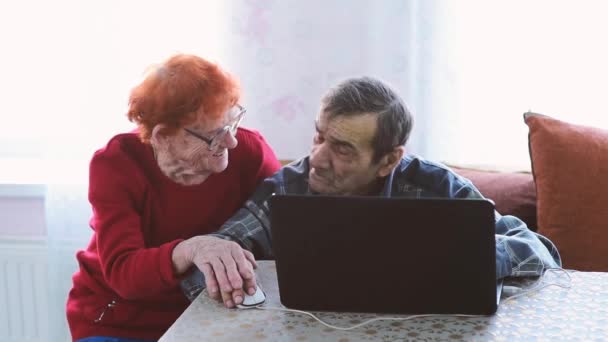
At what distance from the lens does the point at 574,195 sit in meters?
1.91

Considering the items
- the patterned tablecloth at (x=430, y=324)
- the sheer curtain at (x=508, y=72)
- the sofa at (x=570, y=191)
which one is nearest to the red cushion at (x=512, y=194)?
the sofa at (x=570, y=191)

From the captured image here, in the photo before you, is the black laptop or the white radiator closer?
the black laptop

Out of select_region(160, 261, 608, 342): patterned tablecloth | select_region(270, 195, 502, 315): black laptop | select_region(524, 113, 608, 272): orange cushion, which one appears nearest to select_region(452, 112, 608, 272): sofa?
select_region(524, 113, 608, 272): orange cushion

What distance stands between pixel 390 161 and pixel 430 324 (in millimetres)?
478

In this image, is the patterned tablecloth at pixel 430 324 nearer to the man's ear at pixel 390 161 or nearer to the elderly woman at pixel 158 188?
the elderly woman at pixel 158 188

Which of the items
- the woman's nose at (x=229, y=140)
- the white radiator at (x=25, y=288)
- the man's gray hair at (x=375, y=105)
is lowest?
the white radiator at (x=25, y=288)

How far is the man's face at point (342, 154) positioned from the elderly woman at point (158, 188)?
0.20 metres

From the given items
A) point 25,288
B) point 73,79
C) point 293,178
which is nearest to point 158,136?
point 293,178

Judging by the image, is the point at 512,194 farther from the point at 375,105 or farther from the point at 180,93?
the point at 180,93

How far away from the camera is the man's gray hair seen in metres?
1.51

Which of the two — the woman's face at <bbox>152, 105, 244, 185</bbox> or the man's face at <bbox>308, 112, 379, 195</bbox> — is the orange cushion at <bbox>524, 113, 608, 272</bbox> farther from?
the woman's face at <bbox>152, 105, 244, 185</bbox>

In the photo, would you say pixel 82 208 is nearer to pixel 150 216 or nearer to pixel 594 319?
pixel 150 216

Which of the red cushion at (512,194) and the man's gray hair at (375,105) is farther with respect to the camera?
the red cushion at (512,194)

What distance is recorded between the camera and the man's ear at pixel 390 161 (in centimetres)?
156
